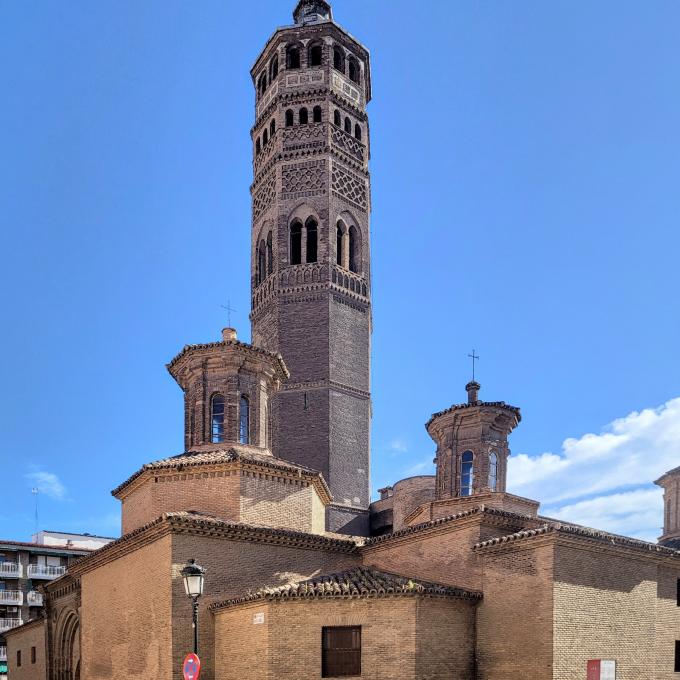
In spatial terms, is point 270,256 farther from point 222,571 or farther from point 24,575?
point 24,575

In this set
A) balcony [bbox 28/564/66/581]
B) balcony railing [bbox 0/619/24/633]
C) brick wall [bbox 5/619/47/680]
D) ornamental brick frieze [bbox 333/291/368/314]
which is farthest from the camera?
balcony [bbox 28/564/66/581]

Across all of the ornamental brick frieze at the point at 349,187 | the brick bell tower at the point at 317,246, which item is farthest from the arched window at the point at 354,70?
the ornamental brick frieze at the point at 349,187

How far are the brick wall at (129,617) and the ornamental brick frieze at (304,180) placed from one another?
54.5 feet

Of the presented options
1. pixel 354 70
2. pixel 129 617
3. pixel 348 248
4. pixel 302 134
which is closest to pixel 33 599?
pixel 348 248

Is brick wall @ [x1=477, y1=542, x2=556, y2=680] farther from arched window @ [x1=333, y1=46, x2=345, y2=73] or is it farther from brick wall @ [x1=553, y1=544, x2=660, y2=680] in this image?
arched window @ [x1=333, y1=46, x2=345, y2=73]

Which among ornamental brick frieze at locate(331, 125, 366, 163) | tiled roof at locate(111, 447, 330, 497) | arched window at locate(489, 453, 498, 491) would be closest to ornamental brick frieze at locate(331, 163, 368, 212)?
ornamental brick frieze at locate(331, 125, 366, 163)

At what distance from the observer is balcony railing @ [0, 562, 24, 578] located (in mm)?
41125

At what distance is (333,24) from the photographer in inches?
1281

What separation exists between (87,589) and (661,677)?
14040mm

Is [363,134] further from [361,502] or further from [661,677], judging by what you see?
[661,677]

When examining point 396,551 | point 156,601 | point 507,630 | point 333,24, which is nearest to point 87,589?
point 156,601

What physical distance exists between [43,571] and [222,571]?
3009 centimetres

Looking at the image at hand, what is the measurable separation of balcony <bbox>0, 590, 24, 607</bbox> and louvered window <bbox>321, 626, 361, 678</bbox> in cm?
3171

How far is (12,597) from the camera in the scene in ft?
134
